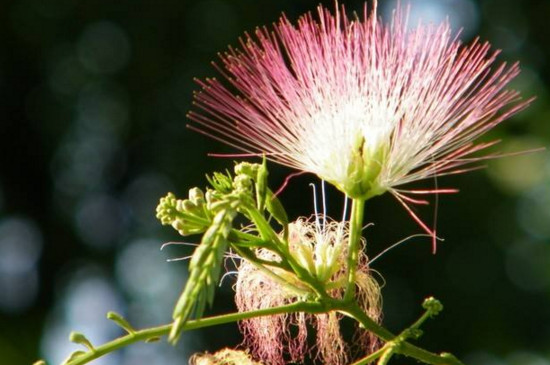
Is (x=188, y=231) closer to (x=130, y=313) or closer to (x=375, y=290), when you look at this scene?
(x=375, y=290)

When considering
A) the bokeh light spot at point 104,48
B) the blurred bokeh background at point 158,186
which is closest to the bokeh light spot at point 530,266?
the blurred bokeh background at point 158,186

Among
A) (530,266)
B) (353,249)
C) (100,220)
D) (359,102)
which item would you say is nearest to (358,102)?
(359,102)

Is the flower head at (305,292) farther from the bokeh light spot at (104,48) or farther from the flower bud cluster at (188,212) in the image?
the bokeh light spot at (104,48)

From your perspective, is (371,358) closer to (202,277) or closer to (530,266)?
(202,277)

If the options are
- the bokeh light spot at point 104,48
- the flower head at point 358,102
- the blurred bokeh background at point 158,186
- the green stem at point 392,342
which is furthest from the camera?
the bokeh light spot at point 104,48

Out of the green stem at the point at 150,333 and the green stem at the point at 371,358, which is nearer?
the green stem at the point at 150,333

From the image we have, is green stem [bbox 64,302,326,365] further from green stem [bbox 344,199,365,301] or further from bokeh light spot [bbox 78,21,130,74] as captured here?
bokeh light spot [bbox 78,21,130,74]
